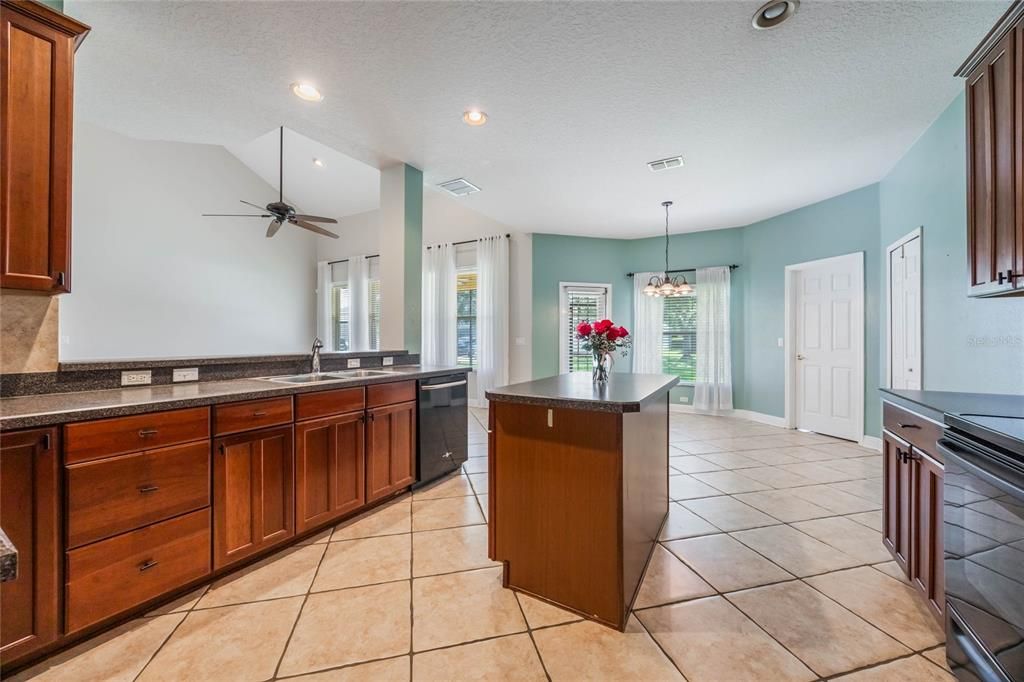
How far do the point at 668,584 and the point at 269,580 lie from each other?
6.31 ft

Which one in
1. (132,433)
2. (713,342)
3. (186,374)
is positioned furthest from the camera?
(713,342)

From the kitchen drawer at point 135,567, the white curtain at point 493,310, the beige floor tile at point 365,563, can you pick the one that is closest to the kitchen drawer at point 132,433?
the kitchen drawer at point 135,567

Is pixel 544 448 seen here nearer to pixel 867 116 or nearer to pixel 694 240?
pixel 867 116

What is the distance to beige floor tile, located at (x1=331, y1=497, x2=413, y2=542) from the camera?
239 centimetres

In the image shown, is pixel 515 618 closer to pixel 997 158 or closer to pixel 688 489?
pixel 688 489

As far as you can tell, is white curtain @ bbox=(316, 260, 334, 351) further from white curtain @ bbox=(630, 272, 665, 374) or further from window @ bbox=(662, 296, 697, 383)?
window @ bbox=(662, 296, 697, 383)

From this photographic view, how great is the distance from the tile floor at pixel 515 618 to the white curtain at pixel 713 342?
10.8ft

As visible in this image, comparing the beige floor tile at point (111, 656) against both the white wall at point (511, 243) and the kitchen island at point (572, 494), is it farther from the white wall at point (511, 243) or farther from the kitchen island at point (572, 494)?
the white wall at point (511, 243)

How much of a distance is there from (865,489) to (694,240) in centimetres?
392

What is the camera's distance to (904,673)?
4.56 feet

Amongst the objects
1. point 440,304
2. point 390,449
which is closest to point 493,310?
point 440,304

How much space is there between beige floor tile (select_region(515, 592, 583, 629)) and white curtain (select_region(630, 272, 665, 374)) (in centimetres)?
488

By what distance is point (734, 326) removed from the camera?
5684 millimetres

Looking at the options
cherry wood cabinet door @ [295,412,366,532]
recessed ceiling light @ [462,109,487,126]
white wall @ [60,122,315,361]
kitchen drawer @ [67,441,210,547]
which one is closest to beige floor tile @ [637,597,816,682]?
cherry wood cabinet door @ [295,412,366,532]
